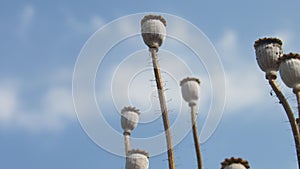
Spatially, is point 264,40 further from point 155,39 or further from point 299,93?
point 155,39

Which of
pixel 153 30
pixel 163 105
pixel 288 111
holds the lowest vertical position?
pixel 288 111

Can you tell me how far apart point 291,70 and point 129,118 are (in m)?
3.45

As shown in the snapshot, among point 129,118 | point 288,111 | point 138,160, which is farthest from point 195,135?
point 288,111

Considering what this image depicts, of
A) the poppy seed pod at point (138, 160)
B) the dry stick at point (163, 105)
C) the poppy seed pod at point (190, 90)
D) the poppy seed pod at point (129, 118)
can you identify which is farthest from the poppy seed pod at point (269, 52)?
the poppy seed pod at point (129, 118)

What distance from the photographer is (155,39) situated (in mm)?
10398

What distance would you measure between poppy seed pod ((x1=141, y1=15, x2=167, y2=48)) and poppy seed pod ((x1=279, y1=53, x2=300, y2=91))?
2.45m

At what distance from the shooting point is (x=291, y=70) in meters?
8.57

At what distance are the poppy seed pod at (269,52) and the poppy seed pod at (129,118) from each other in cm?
279

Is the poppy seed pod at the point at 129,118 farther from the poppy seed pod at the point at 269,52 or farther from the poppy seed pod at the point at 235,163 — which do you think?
the poppy seed pod at the point at 235,163

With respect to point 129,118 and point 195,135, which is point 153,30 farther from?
point 195,135

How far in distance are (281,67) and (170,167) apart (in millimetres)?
2211

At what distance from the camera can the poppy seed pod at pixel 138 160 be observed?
29.1 feet

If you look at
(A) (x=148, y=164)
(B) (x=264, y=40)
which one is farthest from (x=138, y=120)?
(B) (x=264, y=40)

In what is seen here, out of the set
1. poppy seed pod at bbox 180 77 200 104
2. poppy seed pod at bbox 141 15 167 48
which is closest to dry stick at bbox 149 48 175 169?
poppy seed pod at bbox 141 15 167 48
